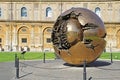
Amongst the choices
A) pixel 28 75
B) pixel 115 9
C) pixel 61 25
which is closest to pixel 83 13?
pixel 61 25

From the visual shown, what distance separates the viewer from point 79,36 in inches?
796

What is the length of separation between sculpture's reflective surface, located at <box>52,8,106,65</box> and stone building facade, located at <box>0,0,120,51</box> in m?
38.2

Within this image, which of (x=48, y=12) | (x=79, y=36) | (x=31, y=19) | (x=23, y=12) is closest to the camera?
(x=79, y=36)

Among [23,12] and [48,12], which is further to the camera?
[23,12]

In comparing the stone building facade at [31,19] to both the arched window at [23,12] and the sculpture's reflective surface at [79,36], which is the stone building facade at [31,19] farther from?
the sculpture's reflective surface at [79,36]

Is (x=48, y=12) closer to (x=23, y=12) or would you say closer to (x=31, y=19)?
(x=31, y=19)

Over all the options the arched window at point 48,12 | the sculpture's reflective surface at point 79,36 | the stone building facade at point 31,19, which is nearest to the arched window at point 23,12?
the stone building facade at point 31,19

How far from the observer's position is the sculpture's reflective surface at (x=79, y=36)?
20125 mm

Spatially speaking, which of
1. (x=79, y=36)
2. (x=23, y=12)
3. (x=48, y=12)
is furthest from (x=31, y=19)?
(x=79, y=36)

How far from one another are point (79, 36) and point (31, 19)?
1593 inches

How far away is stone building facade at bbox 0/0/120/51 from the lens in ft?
194

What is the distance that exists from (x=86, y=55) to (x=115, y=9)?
39.0 m

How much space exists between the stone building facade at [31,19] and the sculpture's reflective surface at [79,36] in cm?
3816

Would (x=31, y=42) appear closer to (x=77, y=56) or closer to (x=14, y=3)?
(x=14, y=3)
